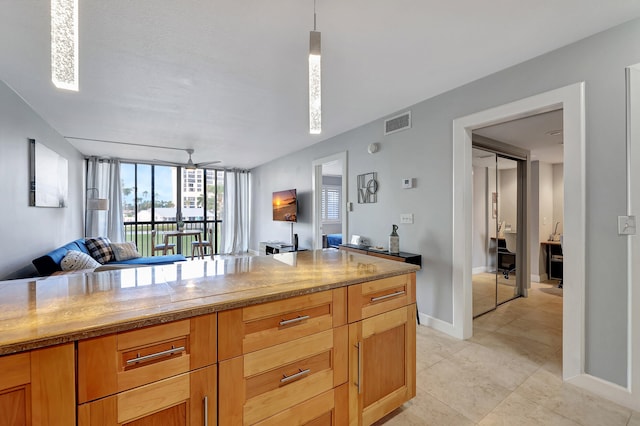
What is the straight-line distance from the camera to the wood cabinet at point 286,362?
1098 millimetres

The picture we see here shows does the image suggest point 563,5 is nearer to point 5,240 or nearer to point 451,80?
point 451,80

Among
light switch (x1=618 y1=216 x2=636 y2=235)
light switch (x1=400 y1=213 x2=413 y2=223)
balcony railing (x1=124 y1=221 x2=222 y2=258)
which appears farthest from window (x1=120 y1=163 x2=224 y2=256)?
light switch (x1=618 y1=216 x2=636 y2=235)

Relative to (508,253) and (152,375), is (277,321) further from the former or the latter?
(508,253)

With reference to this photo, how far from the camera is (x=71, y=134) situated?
421 cm

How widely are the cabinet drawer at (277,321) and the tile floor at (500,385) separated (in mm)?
921

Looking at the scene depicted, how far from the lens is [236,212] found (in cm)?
760

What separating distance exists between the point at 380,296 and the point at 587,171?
177 centimetres

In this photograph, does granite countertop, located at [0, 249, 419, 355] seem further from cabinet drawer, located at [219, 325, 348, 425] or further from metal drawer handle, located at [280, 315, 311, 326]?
cabinet drawer, located at [219, 325, 348, 425]

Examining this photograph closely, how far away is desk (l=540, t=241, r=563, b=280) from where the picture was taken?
470 centimetres

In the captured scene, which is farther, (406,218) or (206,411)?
(406,218)

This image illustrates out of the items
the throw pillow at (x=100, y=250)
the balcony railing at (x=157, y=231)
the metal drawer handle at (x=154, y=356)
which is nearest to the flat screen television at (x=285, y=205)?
the balcony railing at (x=157, y=231)

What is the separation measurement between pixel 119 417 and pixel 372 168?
11.1 ft

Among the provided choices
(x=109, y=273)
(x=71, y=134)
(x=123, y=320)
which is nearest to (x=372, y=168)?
(x=109, y=273)

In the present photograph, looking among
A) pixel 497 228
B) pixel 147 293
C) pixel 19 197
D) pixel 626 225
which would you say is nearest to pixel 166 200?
pixel 19 197
